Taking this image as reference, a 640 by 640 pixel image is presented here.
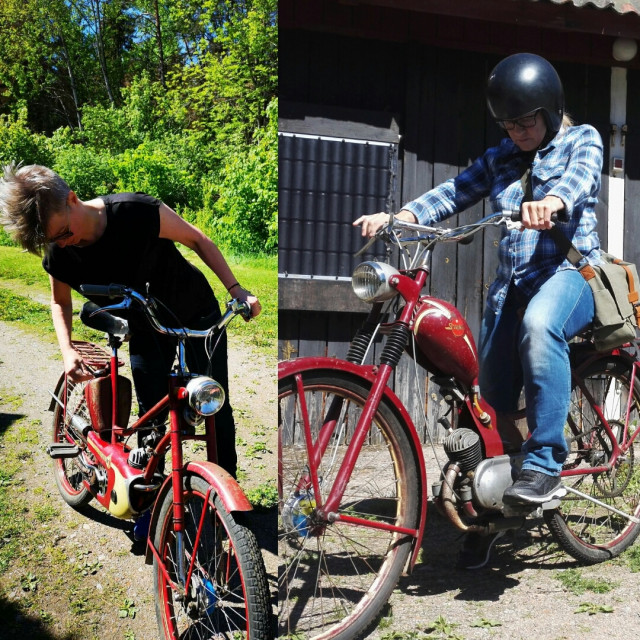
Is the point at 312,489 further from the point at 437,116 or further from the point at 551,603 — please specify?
the point at 437,116

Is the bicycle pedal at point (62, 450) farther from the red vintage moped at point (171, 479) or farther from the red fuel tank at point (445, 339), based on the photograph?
the red fuel tank at point (445, 339)

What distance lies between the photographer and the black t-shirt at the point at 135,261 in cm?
228

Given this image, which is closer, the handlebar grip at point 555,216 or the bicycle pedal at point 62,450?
the handlebar grip at point 555,216

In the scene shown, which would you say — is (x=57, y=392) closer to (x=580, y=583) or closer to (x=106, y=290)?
(x=106, y=290)

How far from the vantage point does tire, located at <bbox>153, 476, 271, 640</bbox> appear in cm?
209

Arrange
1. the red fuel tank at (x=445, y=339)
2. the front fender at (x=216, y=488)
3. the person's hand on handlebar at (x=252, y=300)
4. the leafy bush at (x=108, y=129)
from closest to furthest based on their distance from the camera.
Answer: the front fender at (x=216, y=488) → the red fuel tank at (x=445, y=339) → the person's hand on handlebar at (x=252, y=300) → the leafy bush at (x=108, y=129)

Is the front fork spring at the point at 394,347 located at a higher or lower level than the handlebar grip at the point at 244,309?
lower

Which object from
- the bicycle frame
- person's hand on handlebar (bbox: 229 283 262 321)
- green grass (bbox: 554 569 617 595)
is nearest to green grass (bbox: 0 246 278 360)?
person's hand on handlebar (bbox: 229 283 262 321)

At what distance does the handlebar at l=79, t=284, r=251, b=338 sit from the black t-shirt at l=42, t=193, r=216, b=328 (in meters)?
0.05

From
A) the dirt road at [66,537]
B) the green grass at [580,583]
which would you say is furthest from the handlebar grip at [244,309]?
the green grass at [580,583]

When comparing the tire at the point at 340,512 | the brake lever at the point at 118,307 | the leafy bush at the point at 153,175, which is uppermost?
the leafy bush at the point at 153,175

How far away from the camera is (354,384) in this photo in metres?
2.11

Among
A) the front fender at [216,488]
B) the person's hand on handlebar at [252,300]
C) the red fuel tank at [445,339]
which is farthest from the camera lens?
the person's hand on handlebar at [252,300]

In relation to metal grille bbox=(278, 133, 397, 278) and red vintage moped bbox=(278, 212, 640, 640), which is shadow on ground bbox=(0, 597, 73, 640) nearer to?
red vintage moped bbox=(278, 212, 640, 640)
